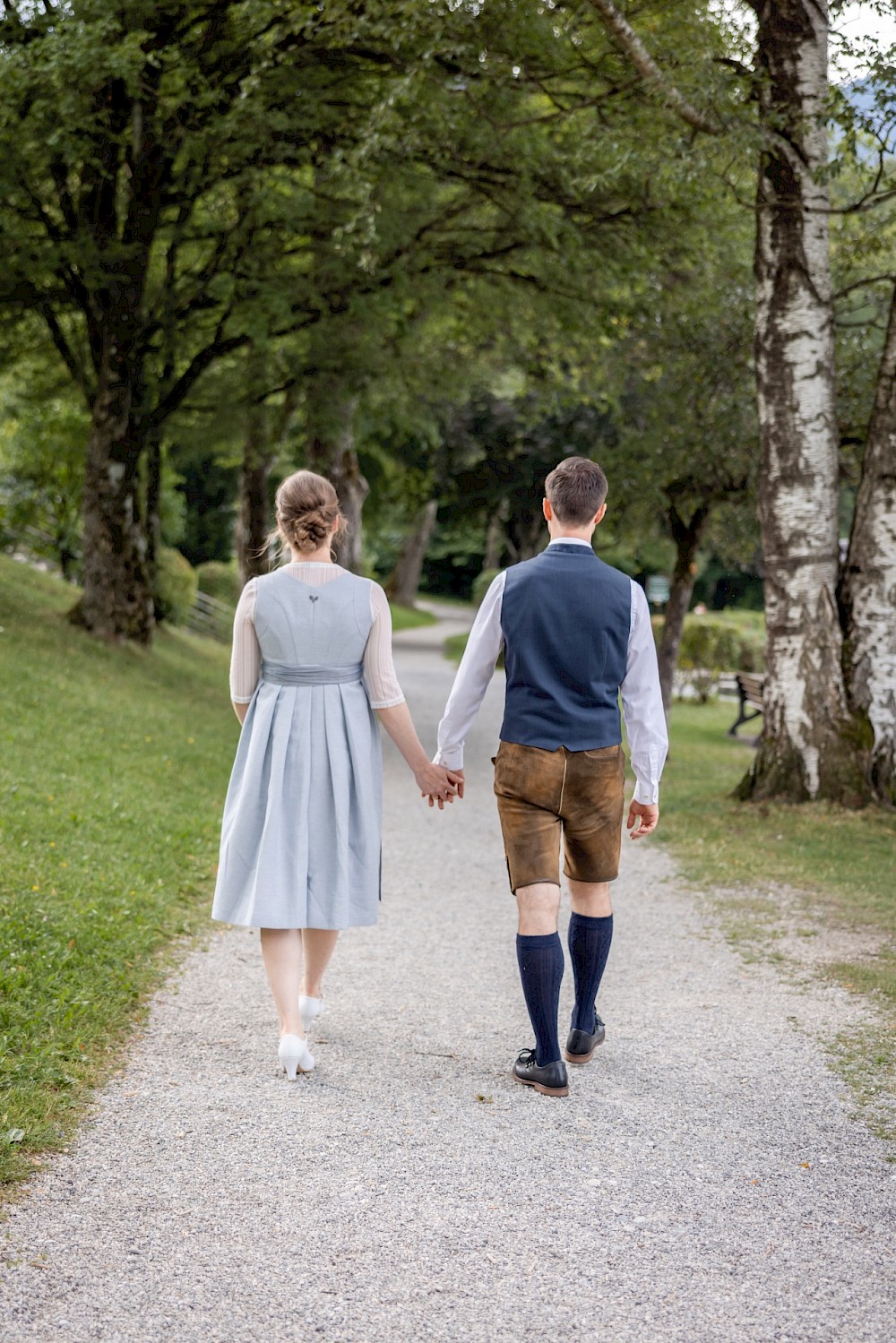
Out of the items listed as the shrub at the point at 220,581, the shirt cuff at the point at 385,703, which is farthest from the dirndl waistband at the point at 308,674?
the shrub at the point at 220,581

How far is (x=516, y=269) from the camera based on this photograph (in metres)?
16.2

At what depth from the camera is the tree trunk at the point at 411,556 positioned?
4591 cm

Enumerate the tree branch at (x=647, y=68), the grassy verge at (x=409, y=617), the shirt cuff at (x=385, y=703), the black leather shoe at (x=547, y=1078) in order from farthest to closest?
the grassy verge at (x=409, y=617) → the tree branch at (x=647, y=68) → the shirt cuff at (x=385, y=703) → the black leather shoe at (x=547, y=1078)

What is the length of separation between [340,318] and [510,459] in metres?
16.2

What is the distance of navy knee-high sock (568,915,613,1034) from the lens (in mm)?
4621

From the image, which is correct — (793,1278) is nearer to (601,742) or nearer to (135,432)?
(601,742)

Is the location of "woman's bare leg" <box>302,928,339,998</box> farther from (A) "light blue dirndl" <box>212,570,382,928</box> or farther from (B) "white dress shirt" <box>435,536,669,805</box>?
(B) "white dress shirt" <box>435,536,669,805</box>

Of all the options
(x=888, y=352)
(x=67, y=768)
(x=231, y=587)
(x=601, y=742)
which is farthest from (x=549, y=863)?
(x=231, y=587)

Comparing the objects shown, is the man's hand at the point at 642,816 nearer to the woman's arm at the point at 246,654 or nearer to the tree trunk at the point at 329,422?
the woman's arm at the point at 246,654

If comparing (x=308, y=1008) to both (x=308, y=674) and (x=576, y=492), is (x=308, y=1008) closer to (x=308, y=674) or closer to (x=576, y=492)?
(x=308, y=674)

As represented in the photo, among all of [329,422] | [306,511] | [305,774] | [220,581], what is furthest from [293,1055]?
[220,581]

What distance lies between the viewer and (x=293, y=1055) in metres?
4.36

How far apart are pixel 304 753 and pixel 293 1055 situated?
102cm

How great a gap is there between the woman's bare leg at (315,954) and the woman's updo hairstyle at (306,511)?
140cm
